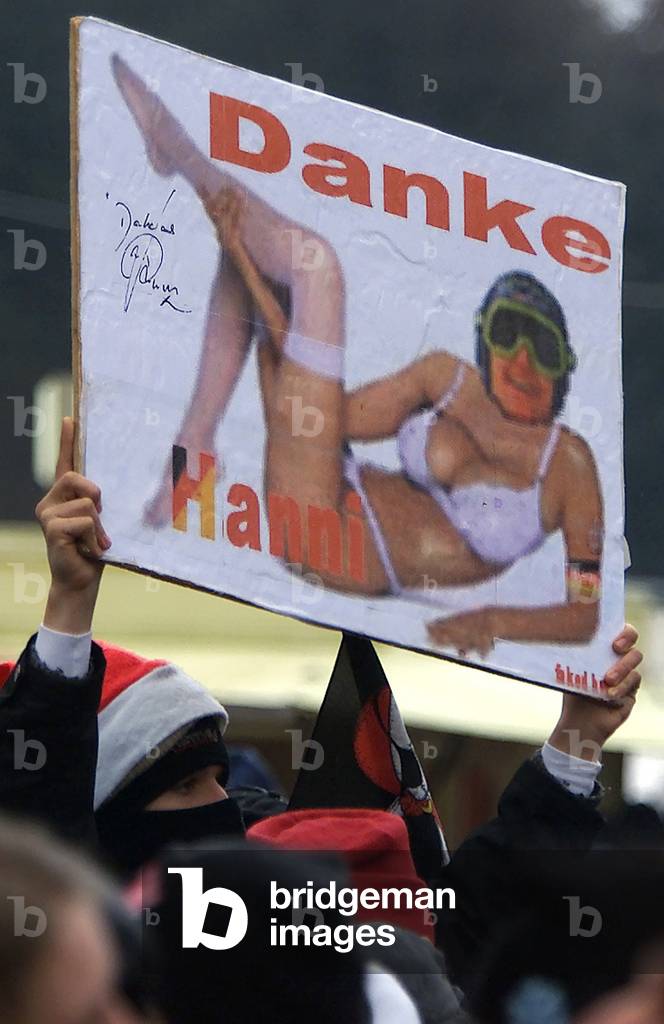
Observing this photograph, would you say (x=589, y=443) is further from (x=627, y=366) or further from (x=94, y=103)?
(x=627, y=366)

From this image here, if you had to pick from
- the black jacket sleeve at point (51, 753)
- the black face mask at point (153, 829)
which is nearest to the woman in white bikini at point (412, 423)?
the black jacket sleeve at point (51, 753)

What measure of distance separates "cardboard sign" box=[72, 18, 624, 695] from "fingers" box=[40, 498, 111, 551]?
0.06 ft

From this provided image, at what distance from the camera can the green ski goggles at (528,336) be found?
246 centimetres

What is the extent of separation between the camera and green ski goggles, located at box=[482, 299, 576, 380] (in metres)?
2.46

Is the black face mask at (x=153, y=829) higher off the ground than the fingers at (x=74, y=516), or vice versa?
the fingers at (x=74, y=516)

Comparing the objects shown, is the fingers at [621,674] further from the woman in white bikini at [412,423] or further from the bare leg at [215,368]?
the bare leg at [215,368]

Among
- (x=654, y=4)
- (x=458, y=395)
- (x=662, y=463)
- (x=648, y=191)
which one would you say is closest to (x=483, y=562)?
(x=458, y=395)

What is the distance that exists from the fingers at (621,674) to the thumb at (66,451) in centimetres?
75

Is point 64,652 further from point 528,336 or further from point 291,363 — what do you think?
point 528,336

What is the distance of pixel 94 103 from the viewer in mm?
2127

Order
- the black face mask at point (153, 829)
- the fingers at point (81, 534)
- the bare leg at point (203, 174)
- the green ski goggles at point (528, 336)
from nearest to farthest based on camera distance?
the fingers at point (81, 534)
the bare leg at point (203, 174)
the black face mask at point (153, 829)
the green ski goggles at point (528, 336)

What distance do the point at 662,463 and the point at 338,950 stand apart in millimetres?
6994

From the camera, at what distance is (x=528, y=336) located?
249 centimetres
